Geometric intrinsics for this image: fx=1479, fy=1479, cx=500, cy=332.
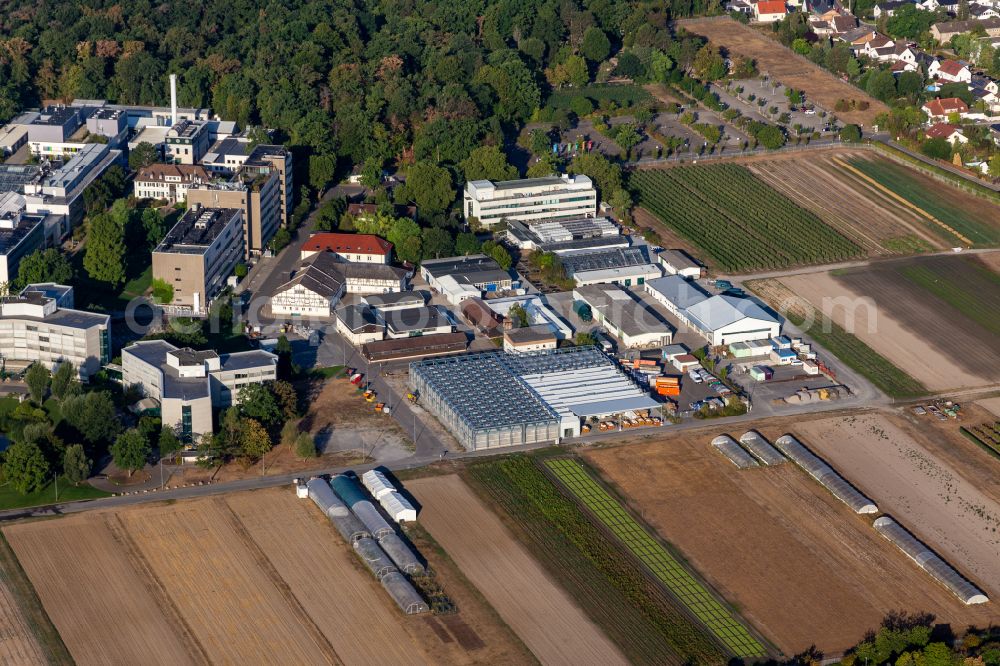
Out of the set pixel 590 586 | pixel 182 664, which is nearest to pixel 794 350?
pixel 590 586

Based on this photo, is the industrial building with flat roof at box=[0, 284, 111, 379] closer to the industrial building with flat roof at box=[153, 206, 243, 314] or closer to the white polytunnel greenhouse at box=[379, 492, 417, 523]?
the industrial building with flat roof at box=[153, 206, 243, 314]

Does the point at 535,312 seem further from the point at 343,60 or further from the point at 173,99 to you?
the point at 343,60

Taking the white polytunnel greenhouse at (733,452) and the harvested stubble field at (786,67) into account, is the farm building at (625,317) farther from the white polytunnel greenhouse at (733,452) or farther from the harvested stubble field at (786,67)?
the harvested stubble field at (786,67)

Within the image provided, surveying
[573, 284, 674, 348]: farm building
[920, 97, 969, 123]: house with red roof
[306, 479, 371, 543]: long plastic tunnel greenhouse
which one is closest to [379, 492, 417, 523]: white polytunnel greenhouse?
[306, 479, 371, 543]: long plastic tunnel greenhouse

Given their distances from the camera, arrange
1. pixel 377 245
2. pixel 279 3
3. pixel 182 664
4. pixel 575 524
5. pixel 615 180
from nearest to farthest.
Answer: pixel 182 664
pixel 575 524
pixel 377 245
pixel 615 180
pixel 279 3

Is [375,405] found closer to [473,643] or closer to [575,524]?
[575,524]
